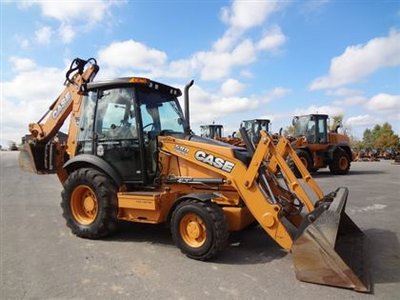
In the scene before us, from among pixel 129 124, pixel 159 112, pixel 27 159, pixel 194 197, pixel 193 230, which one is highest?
pixel 159 112

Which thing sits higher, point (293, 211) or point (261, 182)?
point (261, 182)

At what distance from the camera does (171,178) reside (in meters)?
6.04

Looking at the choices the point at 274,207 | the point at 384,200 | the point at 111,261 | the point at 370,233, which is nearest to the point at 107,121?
the point at 111,261

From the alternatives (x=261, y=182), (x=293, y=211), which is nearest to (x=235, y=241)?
(x=293, y=211)

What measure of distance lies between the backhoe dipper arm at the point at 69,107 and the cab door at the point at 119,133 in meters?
0.64

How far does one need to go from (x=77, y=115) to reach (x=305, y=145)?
11.9 meters

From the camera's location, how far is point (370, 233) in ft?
21.2

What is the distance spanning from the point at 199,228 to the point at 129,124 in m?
2.08

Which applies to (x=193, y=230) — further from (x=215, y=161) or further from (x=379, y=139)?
(x=379, y=139)

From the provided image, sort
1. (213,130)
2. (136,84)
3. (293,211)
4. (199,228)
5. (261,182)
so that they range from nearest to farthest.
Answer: (199,228)
(261,182)
(293,211)
(136,84)
(213,130)

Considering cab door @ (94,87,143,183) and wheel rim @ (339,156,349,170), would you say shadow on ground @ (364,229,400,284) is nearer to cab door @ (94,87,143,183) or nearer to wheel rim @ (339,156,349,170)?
cab door @ (94,87,143,183)

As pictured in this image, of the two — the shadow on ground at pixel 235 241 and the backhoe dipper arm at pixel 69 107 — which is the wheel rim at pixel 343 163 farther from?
the backhoe dipper arm at pixel 69 107

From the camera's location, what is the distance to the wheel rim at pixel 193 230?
16.9ft

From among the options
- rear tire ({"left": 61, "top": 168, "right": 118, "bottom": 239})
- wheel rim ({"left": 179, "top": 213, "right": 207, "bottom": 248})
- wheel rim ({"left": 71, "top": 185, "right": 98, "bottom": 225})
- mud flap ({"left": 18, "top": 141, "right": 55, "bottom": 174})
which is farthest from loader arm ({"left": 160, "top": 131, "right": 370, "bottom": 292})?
mud flap ({"left": 18, "top": 141, "right": 55, "bottom": 174})
